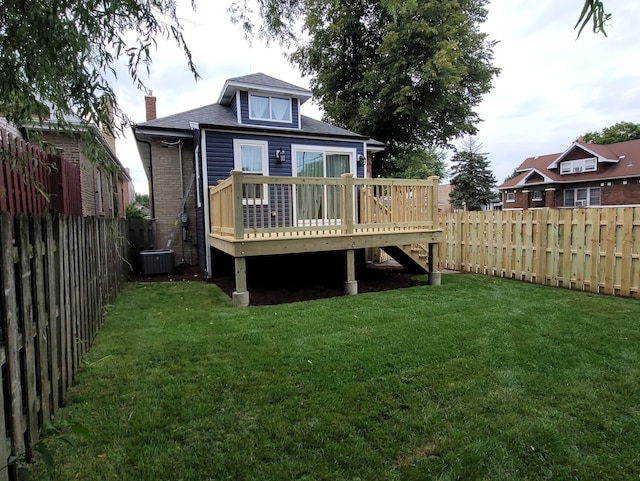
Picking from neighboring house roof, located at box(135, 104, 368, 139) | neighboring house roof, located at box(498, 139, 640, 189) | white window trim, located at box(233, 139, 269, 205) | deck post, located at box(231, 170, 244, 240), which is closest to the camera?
deck post, located at box(231, 170, 244, 240)

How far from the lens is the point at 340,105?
18609mm

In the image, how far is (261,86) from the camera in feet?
34.4

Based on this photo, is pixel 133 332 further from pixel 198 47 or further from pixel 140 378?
pixel 198 47

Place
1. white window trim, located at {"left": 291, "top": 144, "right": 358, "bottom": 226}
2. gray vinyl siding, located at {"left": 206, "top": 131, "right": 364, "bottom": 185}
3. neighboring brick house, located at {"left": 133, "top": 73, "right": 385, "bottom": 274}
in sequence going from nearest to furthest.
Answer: gray vinyl siding, located at {"left": 206, "top": 131, "right": 364, "bottom": 185}, neighboring brick house, located at {"left": 133, "top": 73, "right": 385, "bottom": 274}, white window trim, located at {"left": 291, "top": 144, "right": 358, "bottom": 226}

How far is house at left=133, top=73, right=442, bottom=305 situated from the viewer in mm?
6258

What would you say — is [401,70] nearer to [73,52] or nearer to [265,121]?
[265,121]

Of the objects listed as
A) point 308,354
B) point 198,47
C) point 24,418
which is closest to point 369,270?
point 308,354

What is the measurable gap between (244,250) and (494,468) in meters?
4.58

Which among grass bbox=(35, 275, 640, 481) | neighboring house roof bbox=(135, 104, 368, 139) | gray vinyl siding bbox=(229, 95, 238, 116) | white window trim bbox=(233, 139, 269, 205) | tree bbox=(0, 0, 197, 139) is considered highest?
gray vinyl siding bbox=(229, 95, 238, 116)

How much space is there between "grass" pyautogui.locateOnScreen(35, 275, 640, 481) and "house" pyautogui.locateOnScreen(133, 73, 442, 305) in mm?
1814

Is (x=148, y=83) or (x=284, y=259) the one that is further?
(x=284, y=259)

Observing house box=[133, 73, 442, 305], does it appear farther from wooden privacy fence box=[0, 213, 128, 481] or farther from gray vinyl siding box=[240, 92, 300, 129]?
wooden privacy fence box=[0, 213, 128, 481]

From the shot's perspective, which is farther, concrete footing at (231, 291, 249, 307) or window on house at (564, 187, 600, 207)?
window on house at (564, 187, 600, 207)

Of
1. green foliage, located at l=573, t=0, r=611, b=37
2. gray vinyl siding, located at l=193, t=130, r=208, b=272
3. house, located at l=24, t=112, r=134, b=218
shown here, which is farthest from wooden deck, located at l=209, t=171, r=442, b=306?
green foliage, located at l=573, t=0, r=611, b=37
